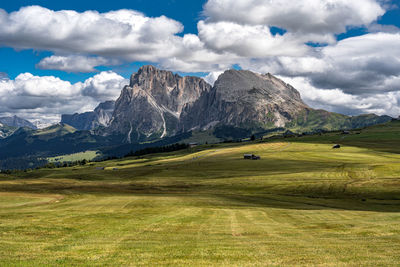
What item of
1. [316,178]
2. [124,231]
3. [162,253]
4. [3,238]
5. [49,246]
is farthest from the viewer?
[316,178]

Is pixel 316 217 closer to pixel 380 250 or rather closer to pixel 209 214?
pixel 209 214

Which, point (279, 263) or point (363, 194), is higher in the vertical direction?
point (279, 263)

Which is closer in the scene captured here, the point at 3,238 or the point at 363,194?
the point at 3,238

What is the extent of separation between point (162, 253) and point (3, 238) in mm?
16878

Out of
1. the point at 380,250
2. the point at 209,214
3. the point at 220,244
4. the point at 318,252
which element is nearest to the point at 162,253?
the point at 220,244

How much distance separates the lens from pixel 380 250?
28344 mm

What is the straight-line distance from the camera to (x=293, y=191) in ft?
285

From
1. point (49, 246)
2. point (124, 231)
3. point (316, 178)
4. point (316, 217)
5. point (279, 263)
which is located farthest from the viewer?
point (316, 178)

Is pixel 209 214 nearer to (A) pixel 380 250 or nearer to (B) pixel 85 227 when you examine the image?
(B) pixel 85 227

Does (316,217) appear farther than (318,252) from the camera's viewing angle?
Yes

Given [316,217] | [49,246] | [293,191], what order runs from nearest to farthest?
[49,246]
[316,217]
[293,191]

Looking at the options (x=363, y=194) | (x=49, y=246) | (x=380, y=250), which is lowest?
(x=363, y=194)

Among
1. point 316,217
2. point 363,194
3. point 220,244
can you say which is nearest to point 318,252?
point 220,244

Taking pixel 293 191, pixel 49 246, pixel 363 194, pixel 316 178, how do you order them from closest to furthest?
pixel 49 246, pixel 363 194, pixel 293 191, pixel 316 178
